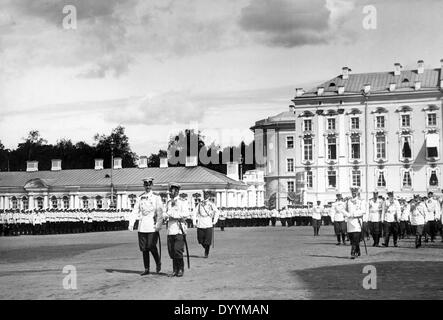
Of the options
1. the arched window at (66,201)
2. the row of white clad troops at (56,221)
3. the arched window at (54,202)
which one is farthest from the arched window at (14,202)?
the row of white clad troops at (56,221)

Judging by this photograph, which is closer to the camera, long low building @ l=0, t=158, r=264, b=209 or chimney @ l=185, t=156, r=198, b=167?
long low building @ l=0, t=158, r=264, b=209

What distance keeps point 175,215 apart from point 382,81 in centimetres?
6712

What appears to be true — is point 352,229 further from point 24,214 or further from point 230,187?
point 230,187

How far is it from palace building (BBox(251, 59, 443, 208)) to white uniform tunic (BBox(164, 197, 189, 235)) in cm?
6343

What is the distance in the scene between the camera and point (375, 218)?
2647 cm

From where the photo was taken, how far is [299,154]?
82562mm

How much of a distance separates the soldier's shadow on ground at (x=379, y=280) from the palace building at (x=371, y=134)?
6018 cm

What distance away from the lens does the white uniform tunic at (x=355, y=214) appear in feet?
67.8

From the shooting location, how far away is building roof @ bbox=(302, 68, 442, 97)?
255 feet

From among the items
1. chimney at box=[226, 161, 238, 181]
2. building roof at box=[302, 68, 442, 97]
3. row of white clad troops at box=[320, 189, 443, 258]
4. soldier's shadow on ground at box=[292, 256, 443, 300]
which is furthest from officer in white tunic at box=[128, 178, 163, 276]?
building roof at box=[302, 68, 442, 97]

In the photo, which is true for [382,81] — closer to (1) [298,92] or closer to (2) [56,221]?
(1) [298,92]

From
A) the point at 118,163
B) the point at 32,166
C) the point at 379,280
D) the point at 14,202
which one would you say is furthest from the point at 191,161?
the point at 379,280

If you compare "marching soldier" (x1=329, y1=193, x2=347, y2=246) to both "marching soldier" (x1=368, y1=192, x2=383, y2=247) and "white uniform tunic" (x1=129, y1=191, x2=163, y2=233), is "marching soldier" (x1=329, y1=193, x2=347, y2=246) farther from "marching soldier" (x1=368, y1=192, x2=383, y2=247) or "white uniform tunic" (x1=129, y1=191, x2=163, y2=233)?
"white uniform tunic" (x1=129, y1=191, x2=163, y2=233)
